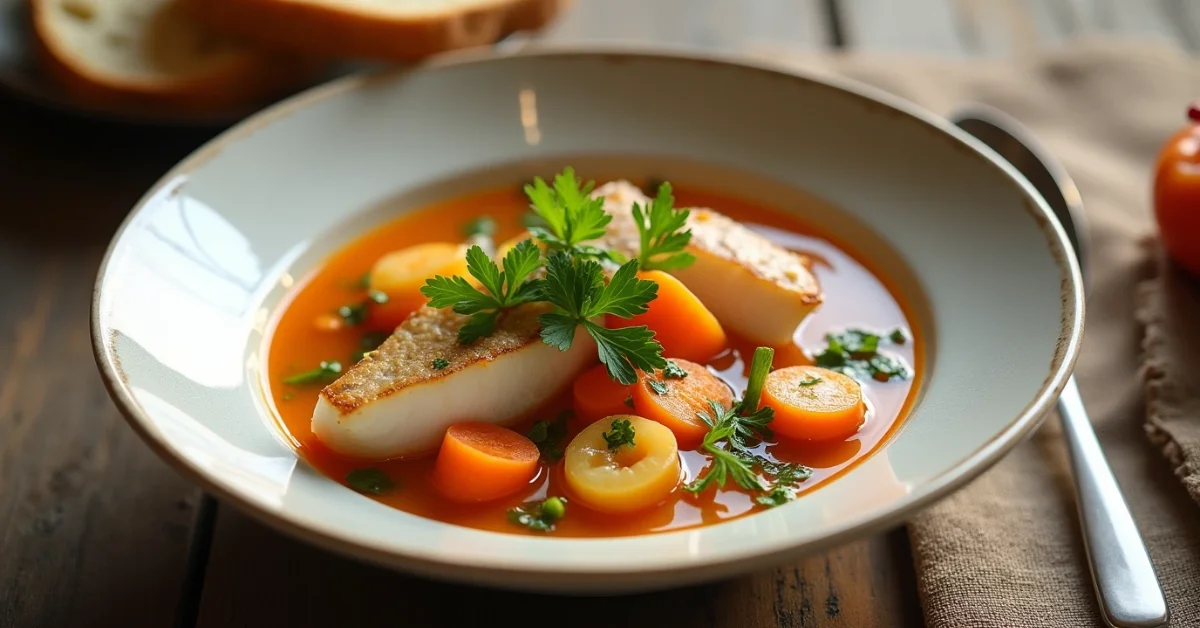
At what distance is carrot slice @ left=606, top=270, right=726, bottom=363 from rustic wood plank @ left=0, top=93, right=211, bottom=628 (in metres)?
1.12

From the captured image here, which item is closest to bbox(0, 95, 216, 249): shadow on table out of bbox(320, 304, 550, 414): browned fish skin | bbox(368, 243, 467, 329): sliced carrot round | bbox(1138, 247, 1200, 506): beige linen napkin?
bbox(368, 243, 467, 329): sliced carrot round

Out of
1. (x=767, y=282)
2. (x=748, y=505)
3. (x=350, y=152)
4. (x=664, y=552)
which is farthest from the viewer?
(x=350, y=152)

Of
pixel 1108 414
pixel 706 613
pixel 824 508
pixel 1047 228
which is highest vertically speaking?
pixel 1047 228

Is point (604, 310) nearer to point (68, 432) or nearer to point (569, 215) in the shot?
point (569, 215)

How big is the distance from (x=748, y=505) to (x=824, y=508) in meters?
0.24

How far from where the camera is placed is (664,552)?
5.83 feet

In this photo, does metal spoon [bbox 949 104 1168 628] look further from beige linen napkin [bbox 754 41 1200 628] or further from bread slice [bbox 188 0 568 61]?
bread slice [bbox 188 0 568 61]

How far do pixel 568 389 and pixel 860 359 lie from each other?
0.69 metres

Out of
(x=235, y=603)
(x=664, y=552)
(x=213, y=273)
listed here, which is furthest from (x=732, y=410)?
(x=213, y=273)

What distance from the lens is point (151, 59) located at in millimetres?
3533

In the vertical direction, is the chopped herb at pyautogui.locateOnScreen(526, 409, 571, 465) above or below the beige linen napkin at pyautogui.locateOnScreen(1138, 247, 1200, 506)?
below

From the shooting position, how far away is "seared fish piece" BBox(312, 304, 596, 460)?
2.17 m

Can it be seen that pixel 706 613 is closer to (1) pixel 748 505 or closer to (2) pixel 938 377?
(1) pixel 748 505

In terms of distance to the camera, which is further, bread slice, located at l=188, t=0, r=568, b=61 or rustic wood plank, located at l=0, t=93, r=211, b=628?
bread slice, located at l=188, t=0, r=568, b=61
